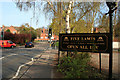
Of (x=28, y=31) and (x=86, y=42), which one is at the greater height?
(x=28, y=31)

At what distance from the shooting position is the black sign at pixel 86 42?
752cm

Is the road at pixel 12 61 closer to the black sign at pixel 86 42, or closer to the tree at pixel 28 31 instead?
the black sign at pixel 86 42

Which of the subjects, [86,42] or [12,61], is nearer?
[86,42]

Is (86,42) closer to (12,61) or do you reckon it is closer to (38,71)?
(38,71)

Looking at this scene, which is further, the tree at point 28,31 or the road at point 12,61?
the tree at point 28,31

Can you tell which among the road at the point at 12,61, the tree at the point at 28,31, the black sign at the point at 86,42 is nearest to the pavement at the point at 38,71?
the road at the point at 12,61

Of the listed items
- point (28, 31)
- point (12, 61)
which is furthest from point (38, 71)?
point (28, 31)

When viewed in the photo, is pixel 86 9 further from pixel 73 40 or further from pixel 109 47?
pixel 109 47

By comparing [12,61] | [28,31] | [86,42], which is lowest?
[12,61]

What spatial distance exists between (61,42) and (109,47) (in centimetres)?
307

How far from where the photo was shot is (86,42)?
8.04 metres

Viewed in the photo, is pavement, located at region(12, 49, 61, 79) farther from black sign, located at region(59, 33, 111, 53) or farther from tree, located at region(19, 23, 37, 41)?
tree, located at region(19, 23, 37, 41)

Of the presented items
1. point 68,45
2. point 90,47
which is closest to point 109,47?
point 90,47

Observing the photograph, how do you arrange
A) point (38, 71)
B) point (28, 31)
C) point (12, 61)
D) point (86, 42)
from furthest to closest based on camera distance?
point (28, 31) → point (12, 61) → point (86, 42) → point (38, 71)
